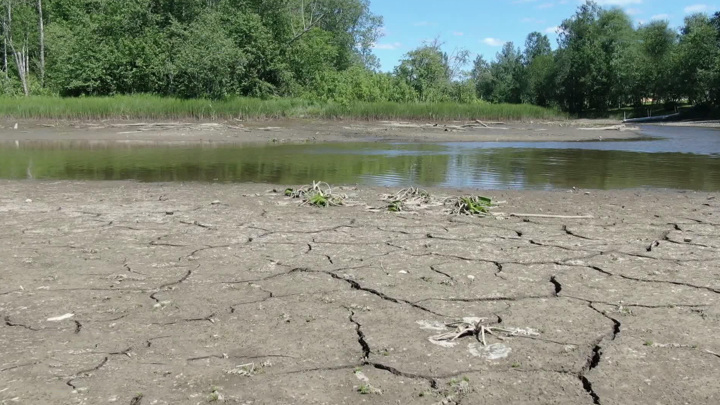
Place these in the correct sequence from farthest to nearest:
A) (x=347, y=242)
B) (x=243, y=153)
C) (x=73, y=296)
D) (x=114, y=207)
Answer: (x=243, y=153) < (x=114, y=207) < (x=347, y=242) < (x=73, y=296)

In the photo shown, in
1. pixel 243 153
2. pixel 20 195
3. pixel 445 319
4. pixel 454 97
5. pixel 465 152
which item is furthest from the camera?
pixel 454 97

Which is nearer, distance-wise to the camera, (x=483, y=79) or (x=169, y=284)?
(x=169, y=284)

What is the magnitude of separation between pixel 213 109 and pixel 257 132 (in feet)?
18.9

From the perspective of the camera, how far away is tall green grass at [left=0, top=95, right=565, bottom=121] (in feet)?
98.0

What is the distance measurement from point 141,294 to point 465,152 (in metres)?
17.1

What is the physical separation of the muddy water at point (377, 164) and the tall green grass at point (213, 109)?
7834 mm

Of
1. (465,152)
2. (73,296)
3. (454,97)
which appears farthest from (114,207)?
(454,97)

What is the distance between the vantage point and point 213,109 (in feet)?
107

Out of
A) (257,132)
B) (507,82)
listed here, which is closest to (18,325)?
(257,132)

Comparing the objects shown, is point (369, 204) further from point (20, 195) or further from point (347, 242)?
point (20, 195)

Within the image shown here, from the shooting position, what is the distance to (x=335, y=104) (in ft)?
120

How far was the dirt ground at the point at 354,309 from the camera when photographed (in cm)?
334

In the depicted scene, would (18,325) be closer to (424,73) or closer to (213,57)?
(213,57)

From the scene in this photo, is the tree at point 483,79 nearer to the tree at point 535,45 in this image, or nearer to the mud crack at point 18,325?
the tree at point 535,45
